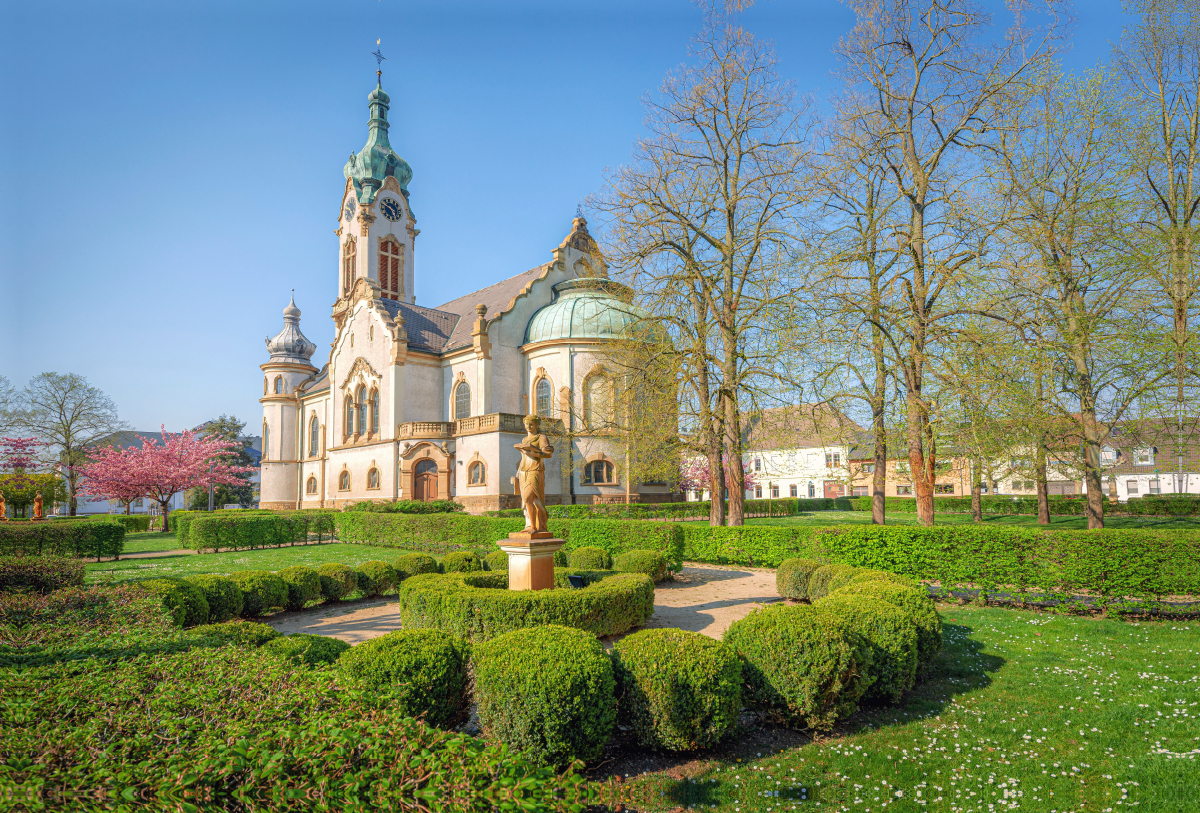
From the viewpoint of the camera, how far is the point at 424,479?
120 ft

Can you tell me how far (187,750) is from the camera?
3.05m

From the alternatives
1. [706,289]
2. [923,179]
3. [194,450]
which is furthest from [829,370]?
[194,450]

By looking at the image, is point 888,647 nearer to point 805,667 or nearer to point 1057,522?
point 805,667

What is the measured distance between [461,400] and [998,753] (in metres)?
35.2

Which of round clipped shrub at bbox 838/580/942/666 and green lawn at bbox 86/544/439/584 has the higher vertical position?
round clipped shrub at bbox 838/580/942/666

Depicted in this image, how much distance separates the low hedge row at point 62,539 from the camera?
62.7 ft

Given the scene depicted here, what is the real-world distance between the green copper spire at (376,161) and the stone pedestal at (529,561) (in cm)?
4477

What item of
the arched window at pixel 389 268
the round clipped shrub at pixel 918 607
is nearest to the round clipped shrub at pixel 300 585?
the round clipped shrub at pixel 918 607

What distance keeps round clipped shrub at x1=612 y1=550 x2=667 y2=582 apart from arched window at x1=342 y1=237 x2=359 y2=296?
4197 centimetres

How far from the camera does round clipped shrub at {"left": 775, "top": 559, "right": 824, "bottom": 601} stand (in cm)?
1296

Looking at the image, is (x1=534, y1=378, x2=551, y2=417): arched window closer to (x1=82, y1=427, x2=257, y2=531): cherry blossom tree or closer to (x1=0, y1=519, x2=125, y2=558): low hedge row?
(x1=82, y1=427, x2=257, y2=531): cherry blossom tree

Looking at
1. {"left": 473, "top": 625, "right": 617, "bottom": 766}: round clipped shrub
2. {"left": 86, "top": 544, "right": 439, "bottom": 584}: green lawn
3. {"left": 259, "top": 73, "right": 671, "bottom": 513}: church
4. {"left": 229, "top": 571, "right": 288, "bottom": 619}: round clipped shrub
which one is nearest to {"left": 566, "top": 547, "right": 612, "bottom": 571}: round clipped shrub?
{"left": 229, "top": 571, "right": 288, "bottom": 619}: round clipped shrub

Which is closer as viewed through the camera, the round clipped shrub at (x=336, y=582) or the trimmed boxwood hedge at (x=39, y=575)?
the trimmed boxwood hedge at (x=39, y=575)

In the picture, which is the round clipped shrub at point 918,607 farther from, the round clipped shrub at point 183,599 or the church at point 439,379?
the church at point 439,379
